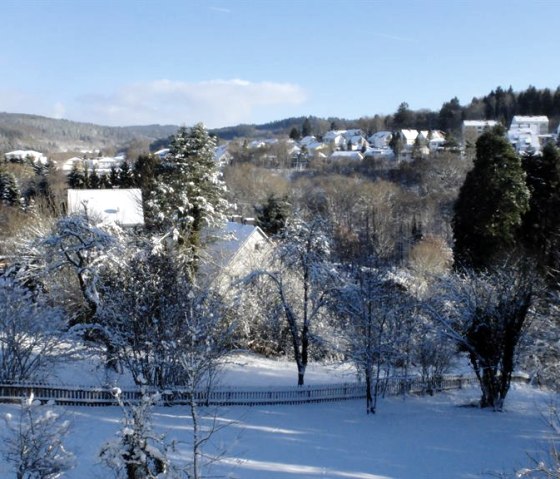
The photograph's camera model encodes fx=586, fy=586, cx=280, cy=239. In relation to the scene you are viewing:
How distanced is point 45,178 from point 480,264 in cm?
5152

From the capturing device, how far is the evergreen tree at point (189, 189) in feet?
91.2

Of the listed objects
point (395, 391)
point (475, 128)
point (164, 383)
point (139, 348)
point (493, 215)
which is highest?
point (475, 128)

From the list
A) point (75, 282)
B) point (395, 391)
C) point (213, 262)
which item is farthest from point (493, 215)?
point (75, 282)

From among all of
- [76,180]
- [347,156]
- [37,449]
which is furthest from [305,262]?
[347,156]

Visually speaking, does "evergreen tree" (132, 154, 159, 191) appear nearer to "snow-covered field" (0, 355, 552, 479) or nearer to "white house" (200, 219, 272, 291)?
"white house" (200, 219, 272, 291)

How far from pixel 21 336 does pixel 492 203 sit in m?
19.3

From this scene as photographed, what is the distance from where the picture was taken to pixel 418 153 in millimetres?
84500

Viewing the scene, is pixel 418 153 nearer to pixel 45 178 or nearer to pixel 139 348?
pixel 45 178

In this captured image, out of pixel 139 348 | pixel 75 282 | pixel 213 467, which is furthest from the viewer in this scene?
pixel 75 282

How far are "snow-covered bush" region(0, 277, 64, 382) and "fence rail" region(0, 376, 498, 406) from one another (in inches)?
40.2

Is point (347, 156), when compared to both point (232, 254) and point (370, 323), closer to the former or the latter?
point (232, 254)

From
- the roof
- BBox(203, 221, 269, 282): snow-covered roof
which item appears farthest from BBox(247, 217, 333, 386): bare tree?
the roof

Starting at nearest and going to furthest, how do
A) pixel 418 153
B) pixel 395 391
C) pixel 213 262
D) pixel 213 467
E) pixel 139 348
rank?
pixel 213 467
pixel 139 348
pixel 395 391
pixel 213 262
pixel 418 153

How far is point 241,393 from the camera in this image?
17.8 metres
